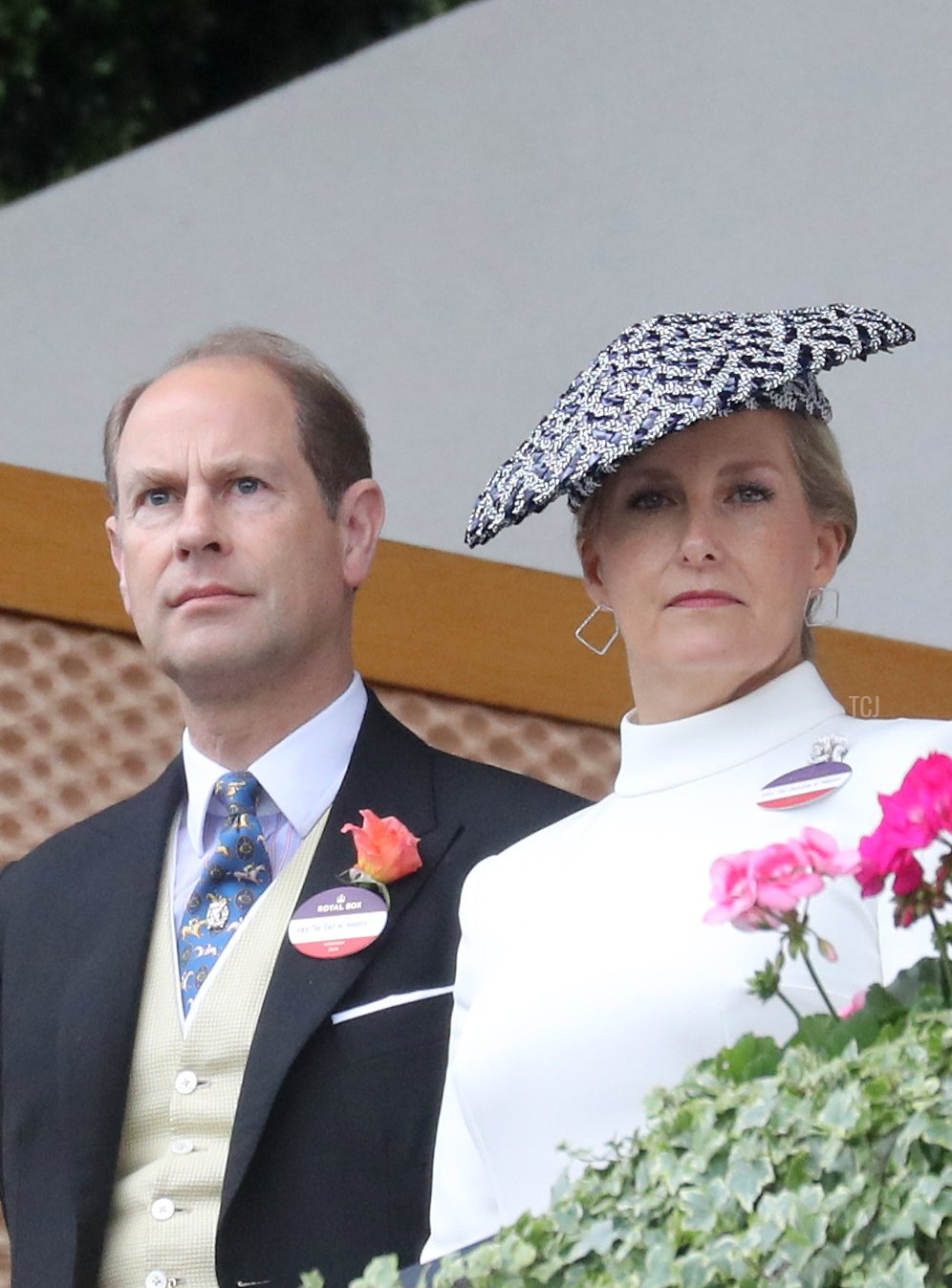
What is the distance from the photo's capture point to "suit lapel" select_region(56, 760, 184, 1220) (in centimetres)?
234

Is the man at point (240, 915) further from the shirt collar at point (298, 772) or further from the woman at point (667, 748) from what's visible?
the woman at point (667, 748)

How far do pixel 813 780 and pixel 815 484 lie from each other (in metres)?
0.30

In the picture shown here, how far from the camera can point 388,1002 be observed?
7.71ft

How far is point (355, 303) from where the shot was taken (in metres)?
3.83

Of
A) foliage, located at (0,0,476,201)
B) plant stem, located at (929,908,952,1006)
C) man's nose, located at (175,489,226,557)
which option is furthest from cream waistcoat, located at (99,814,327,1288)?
foliage, located at (0,0,476,201)

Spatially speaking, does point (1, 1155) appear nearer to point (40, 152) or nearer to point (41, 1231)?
point (41, 1231)

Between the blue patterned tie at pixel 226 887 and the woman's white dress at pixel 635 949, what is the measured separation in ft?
1.04

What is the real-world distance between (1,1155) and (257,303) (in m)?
1.73

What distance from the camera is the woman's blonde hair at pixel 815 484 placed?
7.16ft

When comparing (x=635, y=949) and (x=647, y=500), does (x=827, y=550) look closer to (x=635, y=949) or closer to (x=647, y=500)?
(x=647, y=500)

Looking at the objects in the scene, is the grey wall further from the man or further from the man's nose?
the man's nose

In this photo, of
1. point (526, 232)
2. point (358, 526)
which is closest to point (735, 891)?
point (358, 526)

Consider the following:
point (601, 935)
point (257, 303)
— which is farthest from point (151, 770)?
point (601, 935)

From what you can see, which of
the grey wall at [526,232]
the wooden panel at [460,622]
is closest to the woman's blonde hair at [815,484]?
the wooden panel at [460,622]
